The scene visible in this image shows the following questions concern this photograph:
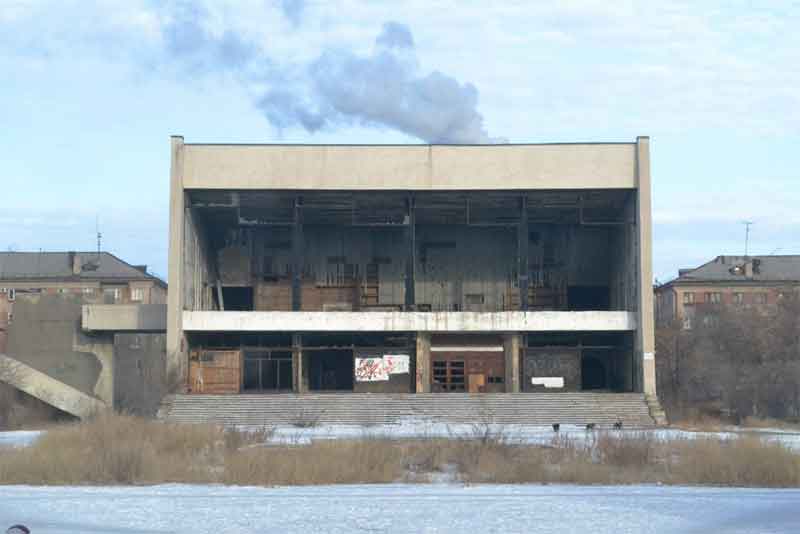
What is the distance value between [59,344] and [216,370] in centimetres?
807

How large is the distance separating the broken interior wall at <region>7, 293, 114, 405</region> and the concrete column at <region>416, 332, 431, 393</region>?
15559mm

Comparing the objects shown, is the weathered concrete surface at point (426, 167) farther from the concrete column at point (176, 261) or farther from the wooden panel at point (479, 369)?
the wooden panel at point (479, 369)

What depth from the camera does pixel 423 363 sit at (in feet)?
174

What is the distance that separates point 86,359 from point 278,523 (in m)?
40.9

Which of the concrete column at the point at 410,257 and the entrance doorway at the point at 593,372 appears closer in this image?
the concrete column at the point at 410,257

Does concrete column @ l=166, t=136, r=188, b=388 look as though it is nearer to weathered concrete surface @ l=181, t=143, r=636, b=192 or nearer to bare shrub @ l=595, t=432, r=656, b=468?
weathered concrete surface @ l=181, t=143, r=636, b=192

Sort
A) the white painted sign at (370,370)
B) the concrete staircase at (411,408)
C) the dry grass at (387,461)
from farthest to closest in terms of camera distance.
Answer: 1. the white painted sign at (370,370)
2. the concrete staircase at (411,408)
3. the dry grass at (387,461)

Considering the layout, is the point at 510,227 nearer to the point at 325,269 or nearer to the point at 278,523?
the point at 325,269

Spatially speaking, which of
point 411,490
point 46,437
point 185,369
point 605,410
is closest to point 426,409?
point 605,410

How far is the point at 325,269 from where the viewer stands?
58.6m

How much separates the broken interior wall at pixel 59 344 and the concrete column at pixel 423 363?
15.6 metres

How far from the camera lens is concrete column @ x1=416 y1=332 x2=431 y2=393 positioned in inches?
2088

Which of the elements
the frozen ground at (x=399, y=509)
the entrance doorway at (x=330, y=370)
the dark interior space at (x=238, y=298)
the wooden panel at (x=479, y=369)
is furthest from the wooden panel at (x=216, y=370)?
the frozen ground at (x=399, y=509)

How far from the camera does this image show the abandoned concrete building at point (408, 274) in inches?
2028
